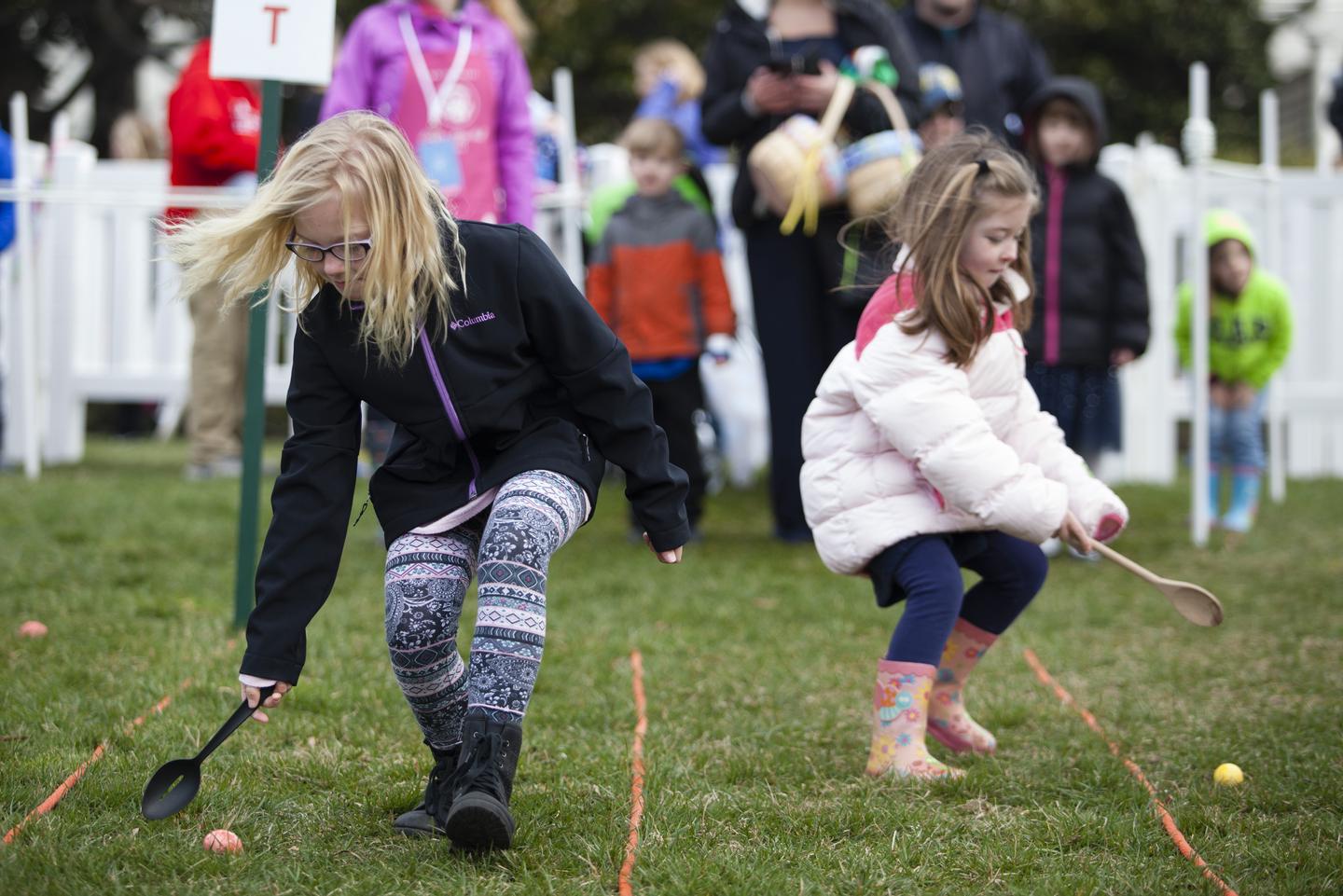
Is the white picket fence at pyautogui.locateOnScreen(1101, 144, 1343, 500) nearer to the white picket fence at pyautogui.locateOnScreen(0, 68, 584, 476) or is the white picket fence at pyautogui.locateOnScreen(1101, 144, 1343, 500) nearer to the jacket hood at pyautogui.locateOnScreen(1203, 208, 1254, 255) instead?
the jacket hood at pyautogui.locateOnScreen(1203, 208, 1254, 255)

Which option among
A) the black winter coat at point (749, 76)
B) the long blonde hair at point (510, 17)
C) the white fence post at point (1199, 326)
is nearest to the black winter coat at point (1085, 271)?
the white fence post at point (1199, 326)

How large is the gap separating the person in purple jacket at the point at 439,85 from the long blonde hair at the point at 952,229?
2.52 meters

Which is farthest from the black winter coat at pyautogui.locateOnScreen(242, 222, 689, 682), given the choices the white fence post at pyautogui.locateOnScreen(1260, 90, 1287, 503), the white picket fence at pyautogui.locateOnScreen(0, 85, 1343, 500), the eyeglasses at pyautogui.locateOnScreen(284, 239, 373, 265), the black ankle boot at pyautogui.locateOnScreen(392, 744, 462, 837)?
the white fence post at pyautogui.locateOnScreen(1260, 90, 1287, 503)

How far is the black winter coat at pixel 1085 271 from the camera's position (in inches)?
Answer: 250

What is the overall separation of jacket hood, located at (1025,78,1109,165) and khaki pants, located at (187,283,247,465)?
4.48 m

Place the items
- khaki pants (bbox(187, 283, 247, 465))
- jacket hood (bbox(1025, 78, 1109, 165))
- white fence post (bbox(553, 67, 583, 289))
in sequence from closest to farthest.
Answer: jacket hood (bbox(1025, 78, 1109, 165))
white fence post (bbox(553, 67, 583, 289))
khaki pants (bbox(187, 283, 247, 465))

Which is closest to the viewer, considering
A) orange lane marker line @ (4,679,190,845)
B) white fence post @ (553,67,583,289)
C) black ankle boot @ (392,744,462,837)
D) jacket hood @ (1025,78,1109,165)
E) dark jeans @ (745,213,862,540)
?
orange lane marker line @ (4,679,190,845)

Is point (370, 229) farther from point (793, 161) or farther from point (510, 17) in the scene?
point (510, 17)

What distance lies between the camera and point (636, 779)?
10.9 ft

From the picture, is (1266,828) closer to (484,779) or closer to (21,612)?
(484,779)

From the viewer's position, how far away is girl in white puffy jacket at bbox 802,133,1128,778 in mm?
3404

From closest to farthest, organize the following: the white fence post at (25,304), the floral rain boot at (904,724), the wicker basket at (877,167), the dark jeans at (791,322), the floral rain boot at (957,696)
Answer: the floral rain boot at (904,724) → the floral rain boot at (957,696) → the wicker basket at (877,167) → the dark jeans at (791,322) → the white fence post at (25,304)

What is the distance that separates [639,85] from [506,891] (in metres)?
7.68

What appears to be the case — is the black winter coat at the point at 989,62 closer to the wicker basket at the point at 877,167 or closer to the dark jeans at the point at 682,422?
the wicker basket at the point at 877,167
